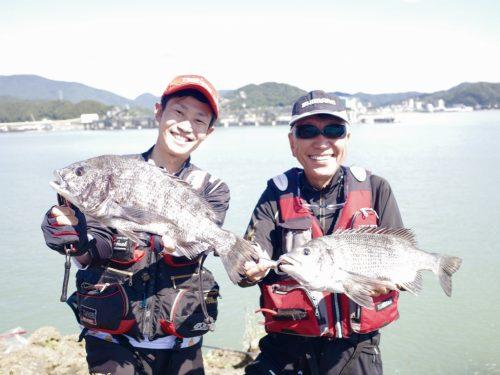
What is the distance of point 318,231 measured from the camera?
13.4ft

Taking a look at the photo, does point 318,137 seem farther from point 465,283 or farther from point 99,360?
point 465,283

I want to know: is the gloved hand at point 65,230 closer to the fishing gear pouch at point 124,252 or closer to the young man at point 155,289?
the young man at point 155,289

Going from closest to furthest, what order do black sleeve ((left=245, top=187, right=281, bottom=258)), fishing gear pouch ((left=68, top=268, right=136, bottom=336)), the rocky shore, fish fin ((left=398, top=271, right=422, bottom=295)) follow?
1. fishing gear pouch ((left=68, top=268, right=136, bottom=336))
2. fish fin ((left=398, top=271, right=422, bottom=295))
3. black sleeve ((left=245, top=187, right=281, bottom=258))
4. the rocky shore

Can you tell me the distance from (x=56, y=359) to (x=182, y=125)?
427cm

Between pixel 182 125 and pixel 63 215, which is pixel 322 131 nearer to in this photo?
pixel 182 125

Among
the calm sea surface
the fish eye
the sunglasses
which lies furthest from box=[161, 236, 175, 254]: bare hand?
the calm sea surface

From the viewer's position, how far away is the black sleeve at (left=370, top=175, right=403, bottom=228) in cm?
413

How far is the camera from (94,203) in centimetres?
342

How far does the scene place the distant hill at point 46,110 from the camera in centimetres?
13438

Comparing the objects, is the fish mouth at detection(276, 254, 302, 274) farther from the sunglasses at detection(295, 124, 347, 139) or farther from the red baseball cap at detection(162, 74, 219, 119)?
the red baseball cap at detection(162, 74, 219, 119)

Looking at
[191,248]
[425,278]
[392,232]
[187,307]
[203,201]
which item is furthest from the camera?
[425,278]

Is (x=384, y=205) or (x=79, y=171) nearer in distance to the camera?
(x=79, y=171)

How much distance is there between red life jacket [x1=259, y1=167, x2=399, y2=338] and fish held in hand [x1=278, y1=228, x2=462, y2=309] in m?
0.22

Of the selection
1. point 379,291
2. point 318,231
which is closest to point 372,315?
point 379,291
